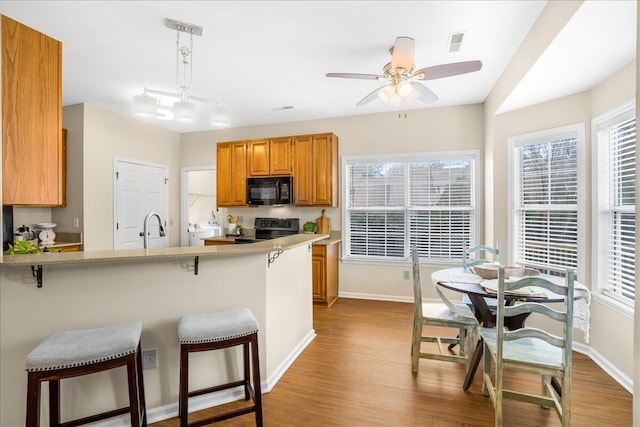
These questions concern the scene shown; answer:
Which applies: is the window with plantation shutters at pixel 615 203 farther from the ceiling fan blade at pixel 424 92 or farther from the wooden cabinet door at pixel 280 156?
the wooden cabinet door at pixel 280 156

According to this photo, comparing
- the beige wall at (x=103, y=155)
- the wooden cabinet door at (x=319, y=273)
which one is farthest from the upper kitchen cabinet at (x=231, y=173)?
the wooden cabinet door at (x=319, y=273)

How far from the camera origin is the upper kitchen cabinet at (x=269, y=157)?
4648mm

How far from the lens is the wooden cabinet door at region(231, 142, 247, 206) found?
491 centimetres

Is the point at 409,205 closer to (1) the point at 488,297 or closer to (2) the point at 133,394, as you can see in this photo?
(1) the point at 488,297

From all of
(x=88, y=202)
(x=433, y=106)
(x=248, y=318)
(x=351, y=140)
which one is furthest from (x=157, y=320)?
(x=433, y=106)

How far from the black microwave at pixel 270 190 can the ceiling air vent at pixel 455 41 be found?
2660 mm

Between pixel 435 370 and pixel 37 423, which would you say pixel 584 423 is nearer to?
pixel 435 370

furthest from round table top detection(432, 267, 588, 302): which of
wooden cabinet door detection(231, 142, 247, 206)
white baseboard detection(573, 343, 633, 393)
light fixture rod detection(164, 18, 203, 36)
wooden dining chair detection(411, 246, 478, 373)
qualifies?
wooden cabinet door detection(231, 142, 247, 206)

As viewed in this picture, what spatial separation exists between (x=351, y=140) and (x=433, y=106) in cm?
124

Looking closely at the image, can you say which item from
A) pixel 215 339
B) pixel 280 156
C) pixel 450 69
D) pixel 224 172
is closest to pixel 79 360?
pixel 215 339

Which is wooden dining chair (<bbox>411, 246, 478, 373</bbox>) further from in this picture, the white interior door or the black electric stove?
the white interior door

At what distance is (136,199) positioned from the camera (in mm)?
4816

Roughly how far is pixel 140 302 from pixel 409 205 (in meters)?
3.58

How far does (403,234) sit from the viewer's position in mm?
4465
